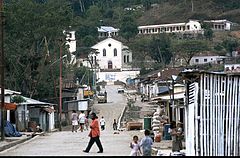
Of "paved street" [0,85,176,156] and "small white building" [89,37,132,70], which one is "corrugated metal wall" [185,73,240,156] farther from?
"small white building" [89,37,132,70]

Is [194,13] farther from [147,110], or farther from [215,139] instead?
[215,139]

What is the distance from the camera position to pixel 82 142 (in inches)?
1265

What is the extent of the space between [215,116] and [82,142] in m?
13.8

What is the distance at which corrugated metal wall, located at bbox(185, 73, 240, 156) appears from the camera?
1900cm

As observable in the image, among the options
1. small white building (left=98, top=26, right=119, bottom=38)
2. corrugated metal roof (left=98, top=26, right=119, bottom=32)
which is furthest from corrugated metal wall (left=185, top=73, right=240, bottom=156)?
corrugated metal roof (left=98, top=26, right=119, bottom=32)

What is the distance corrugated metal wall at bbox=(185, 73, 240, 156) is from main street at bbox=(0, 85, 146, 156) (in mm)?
5556

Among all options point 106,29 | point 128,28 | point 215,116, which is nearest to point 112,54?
point 128,28

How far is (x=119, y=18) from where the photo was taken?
582 ft

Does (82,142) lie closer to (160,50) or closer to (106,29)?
(160,50)

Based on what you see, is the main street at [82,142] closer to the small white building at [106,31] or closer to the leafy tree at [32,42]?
the leafy tree at [32,42]

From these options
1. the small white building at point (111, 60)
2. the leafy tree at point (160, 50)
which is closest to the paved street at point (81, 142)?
the small white building at point (111, 60)

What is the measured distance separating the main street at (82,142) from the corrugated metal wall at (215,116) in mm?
5556

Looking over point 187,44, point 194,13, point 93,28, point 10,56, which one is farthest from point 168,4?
point 10,56

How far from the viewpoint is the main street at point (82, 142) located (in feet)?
83.2
